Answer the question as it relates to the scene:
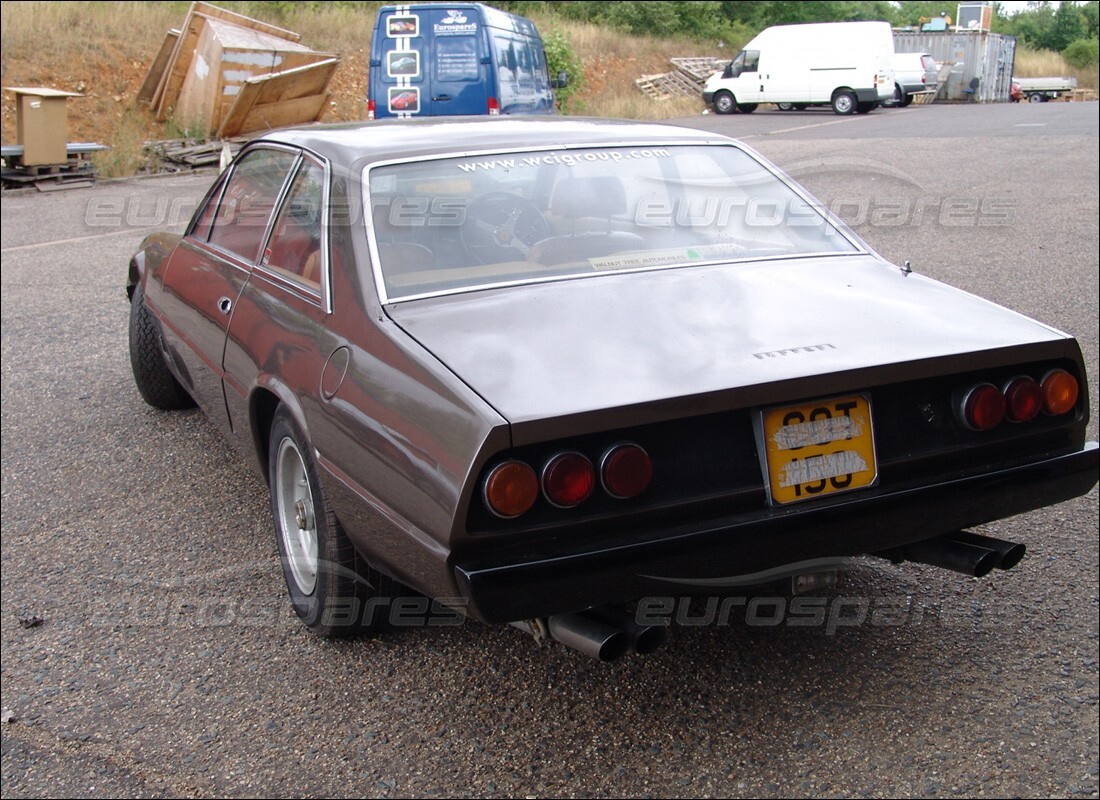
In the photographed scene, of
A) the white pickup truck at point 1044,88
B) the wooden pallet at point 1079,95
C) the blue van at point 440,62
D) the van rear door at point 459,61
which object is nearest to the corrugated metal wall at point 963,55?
the white pickup truck at point 1044,88

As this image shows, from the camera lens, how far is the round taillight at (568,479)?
247 centimetres

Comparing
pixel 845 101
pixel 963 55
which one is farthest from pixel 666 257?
pixel 963 55

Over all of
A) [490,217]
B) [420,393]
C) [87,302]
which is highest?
[490,217]

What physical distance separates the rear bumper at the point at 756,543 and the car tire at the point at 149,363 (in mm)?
3408

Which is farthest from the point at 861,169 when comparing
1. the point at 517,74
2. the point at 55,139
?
the point at 55,139

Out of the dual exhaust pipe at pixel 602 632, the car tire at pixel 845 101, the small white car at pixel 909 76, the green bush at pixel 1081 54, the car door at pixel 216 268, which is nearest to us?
the dual exhaust pipe at pixel 602 632

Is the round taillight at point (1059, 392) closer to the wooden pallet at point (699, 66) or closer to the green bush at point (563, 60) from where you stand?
the green bush at point (563, 60)

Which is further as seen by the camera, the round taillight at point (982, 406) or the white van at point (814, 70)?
the white van at point (814, 70)

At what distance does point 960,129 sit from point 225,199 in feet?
62.3

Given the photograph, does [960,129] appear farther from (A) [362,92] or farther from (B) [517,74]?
(A) [362,92]

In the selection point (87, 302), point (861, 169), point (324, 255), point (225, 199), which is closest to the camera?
point (324, 255)

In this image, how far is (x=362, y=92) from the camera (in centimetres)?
2961

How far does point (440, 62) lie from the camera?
14383 millimetres

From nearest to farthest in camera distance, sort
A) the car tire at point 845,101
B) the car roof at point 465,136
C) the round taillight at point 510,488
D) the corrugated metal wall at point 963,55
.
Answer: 1. the round taillight at point 510,488
2. the car roof at point 465,136
3. the car tire at point 845,101
4. the corrugated metal wall at point 963,55
